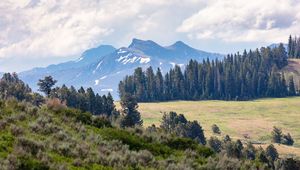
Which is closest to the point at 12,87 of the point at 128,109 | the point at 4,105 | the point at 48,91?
the point at 48,91

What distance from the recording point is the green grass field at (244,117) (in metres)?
132

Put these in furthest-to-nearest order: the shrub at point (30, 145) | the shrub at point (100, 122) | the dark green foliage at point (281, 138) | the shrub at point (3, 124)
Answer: the dark green foliage at point (281, 138), the shrub at point (100, 122), the shrub at point (3, 124), the shrub at point (30, 145)

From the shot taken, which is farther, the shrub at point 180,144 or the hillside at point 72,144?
the shrub at point 180,144

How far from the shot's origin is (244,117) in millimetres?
164125

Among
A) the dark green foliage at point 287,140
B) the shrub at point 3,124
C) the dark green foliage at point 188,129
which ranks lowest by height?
the dark green foliage at point 287,140

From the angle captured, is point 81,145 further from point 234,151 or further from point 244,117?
point 244,117

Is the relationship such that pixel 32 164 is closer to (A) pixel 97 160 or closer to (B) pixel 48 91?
(A) pixel 97 160

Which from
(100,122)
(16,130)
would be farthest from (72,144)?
(100,122)

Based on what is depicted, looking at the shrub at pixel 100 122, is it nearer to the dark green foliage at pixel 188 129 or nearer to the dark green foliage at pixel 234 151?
Answer: the dark green foliage at pixel 234 151

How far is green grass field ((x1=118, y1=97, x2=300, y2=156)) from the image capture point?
132m

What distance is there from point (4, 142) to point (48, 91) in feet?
269

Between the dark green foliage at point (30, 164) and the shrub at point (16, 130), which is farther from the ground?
the shrub at point (16, 130)

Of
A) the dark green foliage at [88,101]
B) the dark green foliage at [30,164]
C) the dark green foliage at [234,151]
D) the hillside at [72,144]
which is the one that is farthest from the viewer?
the dark green foliage at [88,101]

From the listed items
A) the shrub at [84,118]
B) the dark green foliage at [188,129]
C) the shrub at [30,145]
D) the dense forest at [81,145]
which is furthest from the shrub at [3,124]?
the dark green foliage at [188,129]
